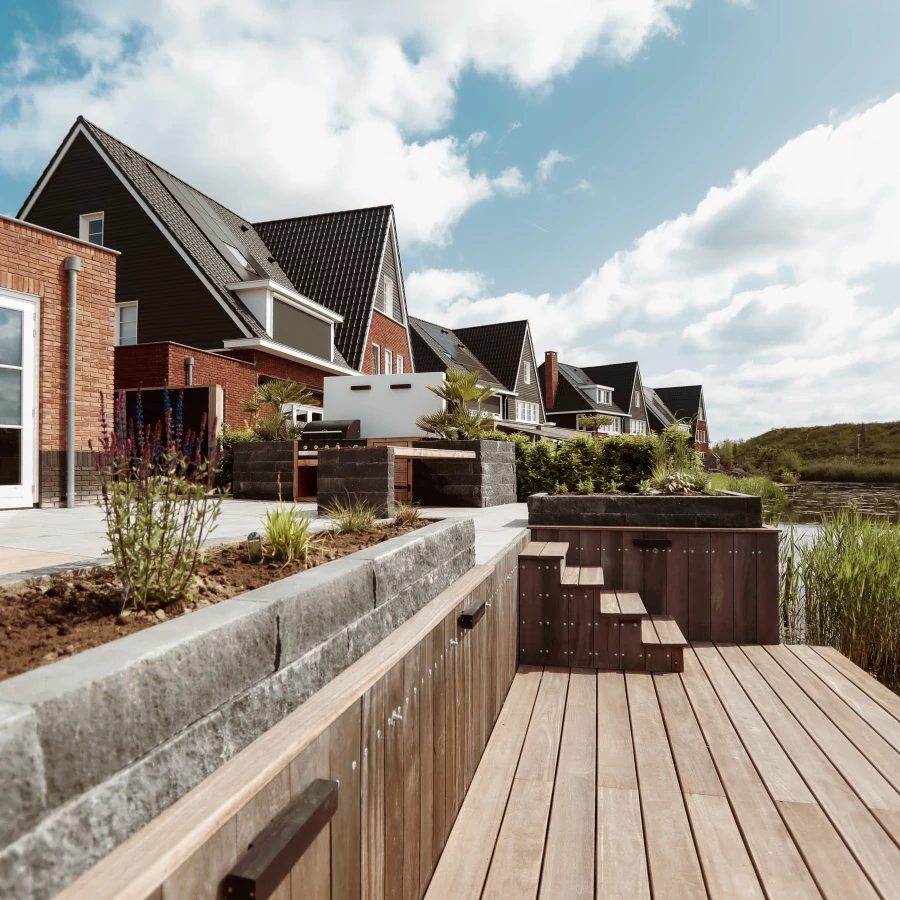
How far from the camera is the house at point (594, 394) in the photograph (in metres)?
37.5

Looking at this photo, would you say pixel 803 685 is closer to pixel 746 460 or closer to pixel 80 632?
pixel 80 632

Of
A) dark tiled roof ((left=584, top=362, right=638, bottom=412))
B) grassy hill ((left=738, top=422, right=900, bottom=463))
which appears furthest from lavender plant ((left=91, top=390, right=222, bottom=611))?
dark tiled roof ((left=584, top=362, right=638, bottom=412))

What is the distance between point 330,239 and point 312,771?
19.9 metres

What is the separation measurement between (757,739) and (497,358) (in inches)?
1103

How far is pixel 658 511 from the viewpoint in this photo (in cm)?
548

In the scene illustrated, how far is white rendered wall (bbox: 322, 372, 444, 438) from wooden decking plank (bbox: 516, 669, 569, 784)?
26.8 ft

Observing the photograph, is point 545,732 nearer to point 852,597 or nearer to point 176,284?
point 852,597

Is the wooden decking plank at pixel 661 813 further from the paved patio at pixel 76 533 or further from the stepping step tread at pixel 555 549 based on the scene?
the paved patio at pixel 76 533

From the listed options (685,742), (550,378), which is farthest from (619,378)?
(685,742)

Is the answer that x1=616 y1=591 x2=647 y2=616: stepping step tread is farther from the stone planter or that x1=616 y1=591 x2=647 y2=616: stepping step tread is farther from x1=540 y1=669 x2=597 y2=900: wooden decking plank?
x1=540 y1=669 x2=597 y2=900: wooden decking plank

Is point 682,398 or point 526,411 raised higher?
point 682,398

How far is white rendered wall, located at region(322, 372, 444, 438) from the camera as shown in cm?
1234

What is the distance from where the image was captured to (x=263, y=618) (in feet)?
4.75

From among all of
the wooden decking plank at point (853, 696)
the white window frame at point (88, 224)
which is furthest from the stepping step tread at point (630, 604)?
the white window frame at point (88, 224)
